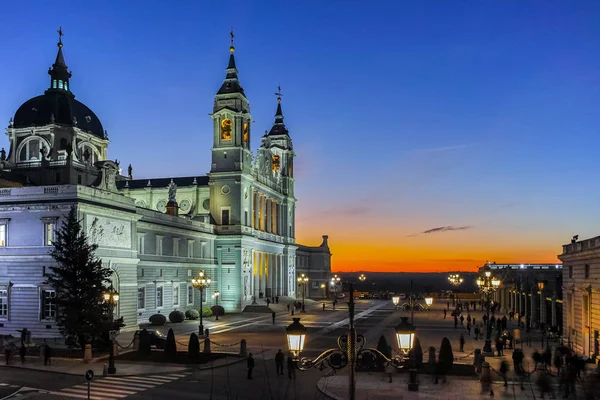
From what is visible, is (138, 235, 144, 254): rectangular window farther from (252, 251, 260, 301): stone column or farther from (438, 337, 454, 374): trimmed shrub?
(438, 337, 454, 374): trimmed shrub

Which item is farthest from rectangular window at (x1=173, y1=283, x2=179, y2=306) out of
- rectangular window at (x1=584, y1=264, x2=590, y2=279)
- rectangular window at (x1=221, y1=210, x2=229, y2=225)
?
rectangular window at (x1=584, y1=264, x2=590, y2=279)

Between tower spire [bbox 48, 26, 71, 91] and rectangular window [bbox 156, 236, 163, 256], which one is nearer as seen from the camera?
rectangular window [bbox 156, 236, 163, 256]

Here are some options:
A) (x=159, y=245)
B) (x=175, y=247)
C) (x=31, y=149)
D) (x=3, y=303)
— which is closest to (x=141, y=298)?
(x=159, y=245)

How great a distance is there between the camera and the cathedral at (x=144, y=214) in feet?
157

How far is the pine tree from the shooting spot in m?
39.2

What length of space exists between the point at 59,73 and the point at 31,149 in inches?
393

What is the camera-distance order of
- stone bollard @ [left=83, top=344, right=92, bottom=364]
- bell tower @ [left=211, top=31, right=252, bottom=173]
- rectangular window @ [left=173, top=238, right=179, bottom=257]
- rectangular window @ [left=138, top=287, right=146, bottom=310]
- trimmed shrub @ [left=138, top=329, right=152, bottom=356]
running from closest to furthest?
1. stone bollard @ [left=83, top=344, right=92, bottom=364]
2. trimmed shrub @ [left=138, top=329, right=152, bottom=356]
3. rectangular window @ [left=138, top=287, right=146, bottom=310]
4. rectangular window @ [left=173, top=238, right=179, bottom=257]
5. bell tower @ [left=211, top=31, right=252, bottom=173]

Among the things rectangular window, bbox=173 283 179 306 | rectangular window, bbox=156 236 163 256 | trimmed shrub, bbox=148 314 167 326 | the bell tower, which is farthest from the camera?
the bell tower

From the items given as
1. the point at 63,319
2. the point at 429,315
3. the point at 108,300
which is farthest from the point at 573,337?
the point at 429,315

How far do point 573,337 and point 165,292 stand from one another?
136 feet

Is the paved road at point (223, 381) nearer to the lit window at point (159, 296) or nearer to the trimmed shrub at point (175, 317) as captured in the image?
the trimmed shrub at point (175, 317)

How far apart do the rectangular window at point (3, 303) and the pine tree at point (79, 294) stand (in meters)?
8.88

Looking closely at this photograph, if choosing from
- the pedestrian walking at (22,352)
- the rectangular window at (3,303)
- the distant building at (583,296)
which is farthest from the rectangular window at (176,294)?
the distant building at (583,296)

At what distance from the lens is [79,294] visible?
1585 inches
